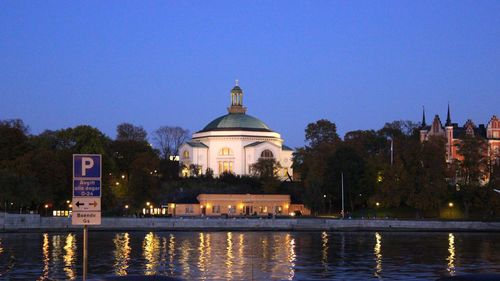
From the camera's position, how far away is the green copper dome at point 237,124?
162m

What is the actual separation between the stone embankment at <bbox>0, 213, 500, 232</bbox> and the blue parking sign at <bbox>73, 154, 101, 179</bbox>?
7062cm

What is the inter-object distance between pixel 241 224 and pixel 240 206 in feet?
95.2

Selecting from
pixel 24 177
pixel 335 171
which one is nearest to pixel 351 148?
pixel 335 171

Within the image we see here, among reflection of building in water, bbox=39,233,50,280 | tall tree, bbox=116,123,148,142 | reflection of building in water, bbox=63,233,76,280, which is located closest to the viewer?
reflection of building in water, bbox=39,233,50,280

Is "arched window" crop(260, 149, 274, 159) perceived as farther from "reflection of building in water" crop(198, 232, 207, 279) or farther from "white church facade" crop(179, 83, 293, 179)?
"reflection of building in water" crop(198, 232, 207, 279)

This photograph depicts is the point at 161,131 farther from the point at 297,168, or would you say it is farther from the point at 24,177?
the point at 24,177

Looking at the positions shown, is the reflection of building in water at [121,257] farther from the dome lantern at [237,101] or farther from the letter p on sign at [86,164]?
the dome lantern at [237,101]

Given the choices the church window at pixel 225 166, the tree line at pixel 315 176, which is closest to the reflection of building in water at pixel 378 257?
the tree line at pixel 315 176

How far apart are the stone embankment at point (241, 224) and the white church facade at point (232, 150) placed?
55.7 metres

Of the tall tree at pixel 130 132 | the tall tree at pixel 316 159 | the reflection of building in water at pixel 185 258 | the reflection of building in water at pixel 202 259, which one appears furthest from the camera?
the tall tree at pixel 130 132

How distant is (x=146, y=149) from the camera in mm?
128500

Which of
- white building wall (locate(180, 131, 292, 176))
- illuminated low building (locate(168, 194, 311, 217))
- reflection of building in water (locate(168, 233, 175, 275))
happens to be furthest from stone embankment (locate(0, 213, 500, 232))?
white building wall (locate(180, 131, 292, 176))

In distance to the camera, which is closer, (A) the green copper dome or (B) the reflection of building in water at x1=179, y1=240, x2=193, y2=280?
(B) the reflection of building in water at x1=179, y1=240, x2=193, y2=280

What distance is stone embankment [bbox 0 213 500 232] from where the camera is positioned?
288 feet
